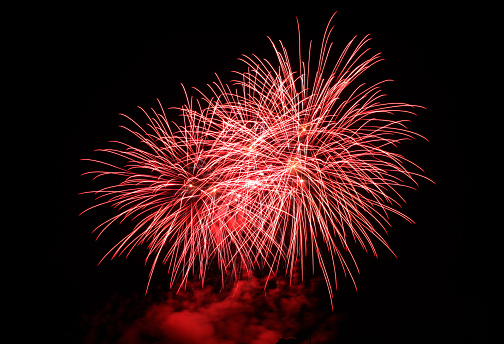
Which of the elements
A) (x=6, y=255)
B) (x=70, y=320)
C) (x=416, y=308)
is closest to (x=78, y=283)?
(x=70, y=320)

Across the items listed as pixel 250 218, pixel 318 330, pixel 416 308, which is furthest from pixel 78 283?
pixel 416 308

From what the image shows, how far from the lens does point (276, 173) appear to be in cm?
723

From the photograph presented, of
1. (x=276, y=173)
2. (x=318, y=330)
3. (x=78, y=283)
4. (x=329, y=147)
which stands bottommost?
(x=318, y=330)

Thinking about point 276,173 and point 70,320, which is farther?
point 70,320

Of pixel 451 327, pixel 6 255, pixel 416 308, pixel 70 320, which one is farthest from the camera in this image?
pixel 6 255

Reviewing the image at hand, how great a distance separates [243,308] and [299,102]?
17.6 ft

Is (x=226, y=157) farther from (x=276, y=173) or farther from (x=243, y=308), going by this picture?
(x=243, y=308)

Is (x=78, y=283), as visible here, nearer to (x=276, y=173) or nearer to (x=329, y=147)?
(x=276, y=173)

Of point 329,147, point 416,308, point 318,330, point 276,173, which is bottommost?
point 318,330

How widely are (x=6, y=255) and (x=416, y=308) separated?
12366 millimetres

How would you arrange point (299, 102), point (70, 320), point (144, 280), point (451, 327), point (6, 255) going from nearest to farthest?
point (299, 102), point (451, 327), point (70, 320), point (144, 280), point (6, 255)

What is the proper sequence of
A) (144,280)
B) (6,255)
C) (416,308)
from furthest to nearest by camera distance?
(6,255), (144,280), (416,308)

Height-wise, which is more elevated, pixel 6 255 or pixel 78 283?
pixel 6 255

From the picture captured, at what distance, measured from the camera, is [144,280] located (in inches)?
396
